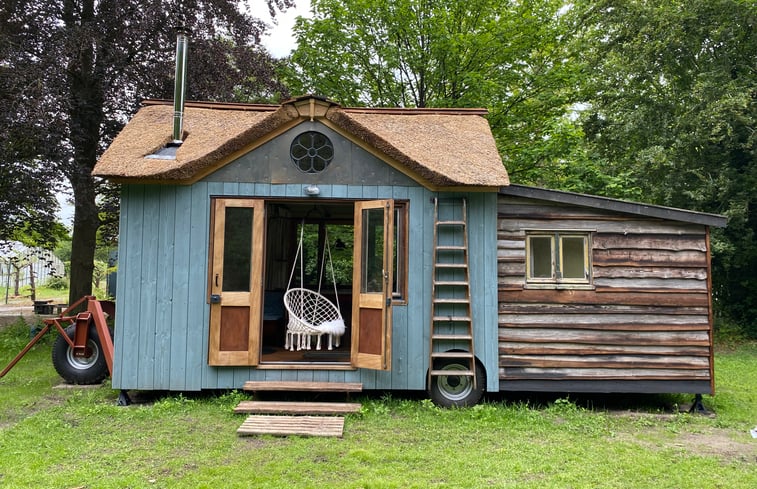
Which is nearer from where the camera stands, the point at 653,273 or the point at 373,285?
the point at 373,285

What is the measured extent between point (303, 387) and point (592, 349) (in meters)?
3.45

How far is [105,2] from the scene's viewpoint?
9719mm

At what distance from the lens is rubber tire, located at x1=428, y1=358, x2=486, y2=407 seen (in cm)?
591

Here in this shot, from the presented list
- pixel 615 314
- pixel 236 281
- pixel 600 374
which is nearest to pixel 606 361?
pixel 600 374

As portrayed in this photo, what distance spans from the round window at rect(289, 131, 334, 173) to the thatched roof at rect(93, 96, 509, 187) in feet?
0.64

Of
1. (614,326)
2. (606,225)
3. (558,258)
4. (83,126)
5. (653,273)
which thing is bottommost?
(614,326)

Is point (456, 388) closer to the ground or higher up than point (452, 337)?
closer to the ground

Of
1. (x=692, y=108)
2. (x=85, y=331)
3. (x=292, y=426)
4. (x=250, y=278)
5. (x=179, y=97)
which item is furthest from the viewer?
(x=692, y=108)

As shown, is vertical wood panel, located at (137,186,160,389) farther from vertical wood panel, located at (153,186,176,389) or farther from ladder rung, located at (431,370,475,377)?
ladder rung, located at (431,370,475,377)

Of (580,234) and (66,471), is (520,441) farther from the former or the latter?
(66,471)

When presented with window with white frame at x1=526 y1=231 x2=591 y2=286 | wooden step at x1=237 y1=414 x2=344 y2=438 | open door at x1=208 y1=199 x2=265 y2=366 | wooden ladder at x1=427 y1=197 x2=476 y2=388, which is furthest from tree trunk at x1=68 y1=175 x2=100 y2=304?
window with white frame at x1=526 y1=231 x2=591 y2=286

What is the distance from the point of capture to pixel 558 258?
6.14 m

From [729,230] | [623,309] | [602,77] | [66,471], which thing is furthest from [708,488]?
[602,77]

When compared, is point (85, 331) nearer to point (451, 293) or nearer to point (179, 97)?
point (179, 97)
